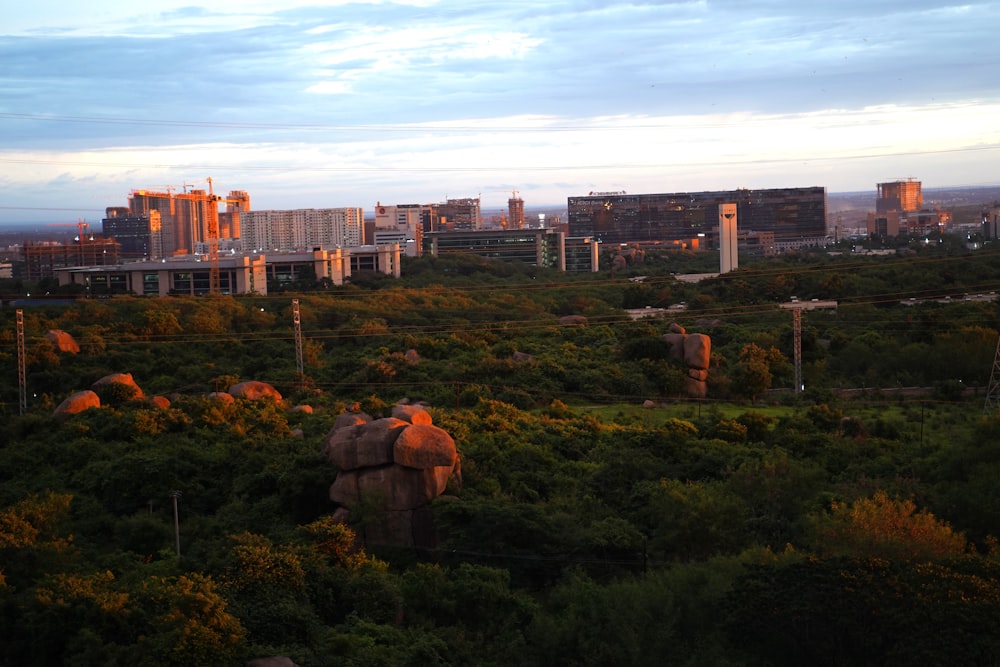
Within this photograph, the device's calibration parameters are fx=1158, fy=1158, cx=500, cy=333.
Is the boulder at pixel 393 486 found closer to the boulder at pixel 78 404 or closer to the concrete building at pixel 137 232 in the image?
the boulder at pixel 78 404

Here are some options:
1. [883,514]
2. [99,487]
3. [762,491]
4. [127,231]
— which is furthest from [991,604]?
[127,231]

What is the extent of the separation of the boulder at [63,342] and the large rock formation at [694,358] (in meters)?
16.8

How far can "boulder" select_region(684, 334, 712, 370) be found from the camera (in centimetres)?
2983

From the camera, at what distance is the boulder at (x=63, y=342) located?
32.6 m

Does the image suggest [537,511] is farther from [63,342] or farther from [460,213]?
[460,213]

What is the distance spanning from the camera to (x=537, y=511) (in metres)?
16.6

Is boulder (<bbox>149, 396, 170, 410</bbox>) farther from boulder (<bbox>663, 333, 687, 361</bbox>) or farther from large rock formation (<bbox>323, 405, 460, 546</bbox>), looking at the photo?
boulder (<bbox>663, 333, 687, 361</bbox>)

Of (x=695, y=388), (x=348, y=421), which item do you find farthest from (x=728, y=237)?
(x=348, y=421)

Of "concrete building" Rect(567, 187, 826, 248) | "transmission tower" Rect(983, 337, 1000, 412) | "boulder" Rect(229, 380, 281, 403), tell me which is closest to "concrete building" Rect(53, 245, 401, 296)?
"boulder" Rect(229, 380, 281, 403)

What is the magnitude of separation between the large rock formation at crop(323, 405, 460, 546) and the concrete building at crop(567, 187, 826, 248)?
362 feet

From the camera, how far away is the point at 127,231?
374 ft

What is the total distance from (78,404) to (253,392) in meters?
3.97

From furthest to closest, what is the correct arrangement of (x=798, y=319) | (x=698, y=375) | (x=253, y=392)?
(x=698, y=375) → (x=798, y=319) → (x=253, y=392)

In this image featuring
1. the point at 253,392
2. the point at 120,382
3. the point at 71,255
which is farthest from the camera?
the point at 71,255
